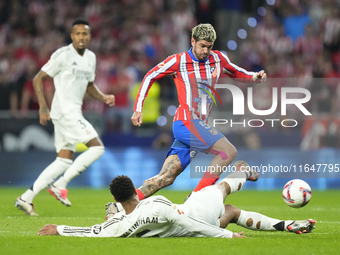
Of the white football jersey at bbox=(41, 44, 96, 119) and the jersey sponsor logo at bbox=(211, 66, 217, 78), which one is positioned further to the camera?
the white football jersey at bbox=(41, 44, 96, 119)

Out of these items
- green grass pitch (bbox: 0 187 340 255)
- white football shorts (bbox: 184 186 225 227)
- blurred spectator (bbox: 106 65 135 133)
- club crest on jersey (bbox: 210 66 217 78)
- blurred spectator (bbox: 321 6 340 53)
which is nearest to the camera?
green grass pitch (bbox: 0 187 340 255)

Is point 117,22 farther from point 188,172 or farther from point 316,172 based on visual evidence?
point 316,172

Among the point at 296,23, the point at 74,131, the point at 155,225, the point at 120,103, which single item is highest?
the point at 296,23

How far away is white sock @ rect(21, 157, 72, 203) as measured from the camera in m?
7.99

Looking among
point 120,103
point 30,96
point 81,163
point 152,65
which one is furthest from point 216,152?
point 152,65

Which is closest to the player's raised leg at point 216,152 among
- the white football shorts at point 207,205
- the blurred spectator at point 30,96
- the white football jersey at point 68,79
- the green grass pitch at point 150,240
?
the green grass pitch at point 150,240

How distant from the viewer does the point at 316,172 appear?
13023 millimetres

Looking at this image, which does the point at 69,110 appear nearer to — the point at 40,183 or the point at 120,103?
the point at 40,183

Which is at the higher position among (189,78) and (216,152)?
(189,78)

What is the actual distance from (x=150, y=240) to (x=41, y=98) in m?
3.78

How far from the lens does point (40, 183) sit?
815cm

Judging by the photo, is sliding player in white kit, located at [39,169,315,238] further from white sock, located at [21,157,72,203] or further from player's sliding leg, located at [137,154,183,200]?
white sock, located at [21,157,72,203]

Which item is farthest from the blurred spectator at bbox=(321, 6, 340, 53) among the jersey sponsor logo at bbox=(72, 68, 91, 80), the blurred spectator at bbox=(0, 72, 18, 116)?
the jersey sponsor logo at bbox=(72, 68, 91, 80)

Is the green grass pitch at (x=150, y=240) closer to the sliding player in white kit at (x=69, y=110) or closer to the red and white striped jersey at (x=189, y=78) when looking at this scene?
the sliding player in white kit at (x=69, y=110)
